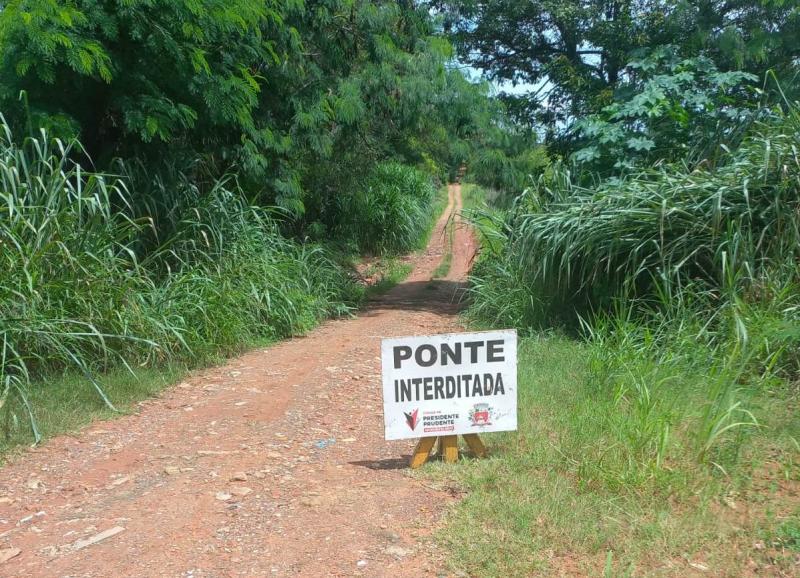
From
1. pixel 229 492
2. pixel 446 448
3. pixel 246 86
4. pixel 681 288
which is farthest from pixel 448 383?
pixel 246 86

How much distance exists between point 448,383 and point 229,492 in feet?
4.84

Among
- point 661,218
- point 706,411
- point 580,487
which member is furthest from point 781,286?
point 580,487

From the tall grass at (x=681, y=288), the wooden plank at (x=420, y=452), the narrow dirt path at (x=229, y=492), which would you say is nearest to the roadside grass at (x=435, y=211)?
the tall grass at (x=681, y=288)

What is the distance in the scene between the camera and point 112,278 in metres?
7.41

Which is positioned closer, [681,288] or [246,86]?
[681,288]

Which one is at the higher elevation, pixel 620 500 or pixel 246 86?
pixel 246 86

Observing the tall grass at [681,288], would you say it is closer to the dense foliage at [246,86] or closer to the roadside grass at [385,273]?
the dense foliage at [246,86]

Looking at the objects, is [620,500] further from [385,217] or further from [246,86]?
[385,217]

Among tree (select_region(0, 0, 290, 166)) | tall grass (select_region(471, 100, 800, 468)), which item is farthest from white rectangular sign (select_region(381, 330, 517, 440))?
tree (select_region(0, 0, 290, 166))

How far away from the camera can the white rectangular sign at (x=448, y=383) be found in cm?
496

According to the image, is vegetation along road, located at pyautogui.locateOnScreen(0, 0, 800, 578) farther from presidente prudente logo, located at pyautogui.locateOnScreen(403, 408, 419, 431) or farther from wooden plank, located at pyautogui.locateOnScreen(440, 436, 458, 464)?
presidente prudente logo, located at pyautogui.locateOnScreen(403, 408, 419, 431)

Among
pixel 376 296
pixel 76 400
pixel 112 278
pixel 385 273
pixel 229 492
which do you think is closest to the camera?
pixel 229 492

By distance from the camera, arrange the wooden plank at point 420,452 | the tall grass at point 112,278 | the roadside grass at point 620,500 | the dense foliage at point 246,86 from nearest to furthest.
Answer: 1. the roadside grass at point 620,500
2. the wooden plank at point 420,452
3. the tall grass at point 112,278
4. the dense foliage at point 246,86

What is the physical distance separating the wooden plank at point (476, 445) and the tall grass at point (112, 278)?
2.98m
